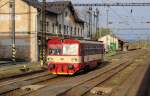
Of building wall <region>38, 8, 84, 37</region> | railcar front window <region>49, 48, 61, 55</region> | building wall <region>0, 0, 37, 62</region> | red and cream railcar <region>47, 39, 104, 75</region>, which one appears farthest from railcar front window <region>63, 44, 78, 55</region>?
building wall <region>38, 8, 84, 37</region>

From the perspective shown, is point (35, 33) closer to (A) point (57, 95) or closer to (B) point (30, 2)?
(B) point (30, 2)

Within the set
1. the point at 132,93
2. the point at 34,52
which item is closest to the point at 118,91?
the point at 132,93

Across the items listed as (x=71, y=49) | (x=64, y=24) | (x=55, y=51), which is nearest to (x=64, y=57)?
(x=71, y=49)

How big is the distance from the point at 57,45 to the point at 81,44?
5.53 ft

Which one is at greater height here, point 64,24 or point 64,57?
point 64,24

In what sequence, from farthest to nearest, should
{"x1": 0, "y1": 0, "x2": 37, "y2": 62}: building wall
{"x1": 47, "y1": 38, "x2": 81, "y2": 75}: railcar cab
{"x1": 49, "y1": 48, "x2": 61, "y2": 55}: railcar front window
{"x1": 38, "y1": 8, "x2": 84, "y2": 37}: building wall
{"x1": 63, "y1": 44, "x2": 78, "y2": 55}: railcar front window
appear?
1. {"x1": 38, "y1": 8, "x2": 84, "y2": 37}: building wall
2. {"x1": 0, "y1": 0, "x2": 37, "y2": 62}: building wall
3. {"x1": 49, "y1": 48, "x2": 61, "y2": 55}: railcar front window
4. {"x1": 63, "y1": 44, "x2": 78, "y2": 55}: railcar front window
5. {"x1": 47, "y1": 38, "x2": 81, "y2": 75}: railcar cab

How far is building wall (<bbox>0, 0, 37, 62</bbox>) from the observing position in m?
50.7

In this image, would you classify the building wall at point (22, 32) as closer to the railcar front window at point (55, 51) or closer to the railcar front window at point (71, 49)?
the railcar front window at point (55, 51)

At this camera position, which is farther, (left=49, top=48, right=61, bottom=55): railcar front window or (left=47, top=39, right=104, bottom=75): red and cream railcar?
(left=49, top=48, right=61, bottom=55): railcar front window

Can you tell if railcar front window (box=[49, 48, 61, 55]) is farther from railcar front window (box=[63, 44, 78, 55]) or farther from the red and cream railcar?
railcar front window (box=[63, 44, 78, 55])

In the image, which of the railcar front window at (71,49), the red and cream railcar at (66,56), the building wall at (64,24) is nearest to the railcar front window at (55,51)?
the red and cream railcar at (66,56)

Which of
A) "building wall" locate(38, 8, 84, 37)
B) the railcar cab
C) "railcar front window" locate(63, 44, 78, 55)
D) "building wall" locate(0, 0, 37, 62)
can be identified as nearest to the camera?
the railcar cab

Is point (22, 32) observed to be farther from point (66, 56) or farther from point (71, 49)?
point (66, 56)

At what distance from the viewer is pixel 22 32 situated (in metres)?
51.4
